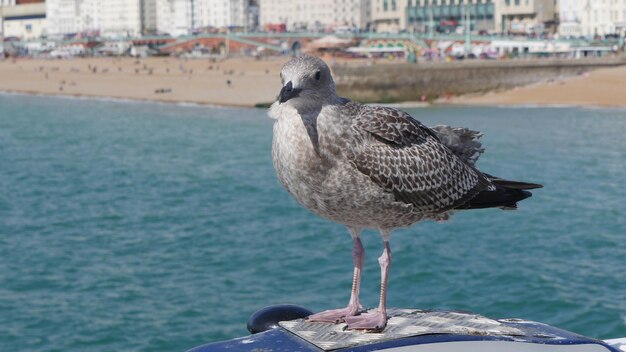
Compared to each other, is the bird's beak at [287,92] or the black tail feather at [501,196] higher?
the bird's beak at [287,92]

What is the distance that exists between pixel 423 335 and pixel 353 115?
1316mm

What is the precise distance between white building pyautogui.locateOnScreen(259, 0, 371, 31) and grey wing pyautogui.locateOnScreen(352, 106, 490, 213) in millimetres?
137331

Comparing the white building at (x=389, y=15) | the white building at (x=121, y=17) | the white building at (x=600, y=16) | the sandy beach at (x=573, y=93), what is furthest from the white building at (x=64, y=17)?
the sandy beach at (x=573, y=93)

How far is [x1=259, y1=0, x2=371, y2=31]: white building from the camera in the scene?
486 ft

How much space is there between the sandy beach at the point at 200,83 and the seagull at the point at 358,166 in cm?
5336

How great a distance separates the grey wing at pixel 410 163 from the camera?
5703 mm

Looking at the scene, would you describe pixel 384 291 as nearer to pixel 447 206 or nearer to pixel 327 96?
pixel 447 206

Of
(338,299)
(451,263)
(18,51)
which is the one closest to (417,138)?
(338,299)

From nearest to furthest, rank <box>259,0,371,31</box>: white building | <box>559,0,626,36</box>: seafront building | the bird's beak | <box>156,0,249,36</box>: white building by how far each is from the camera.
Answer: the bird's beak < <box>559,0,626,36</box>: seafront building < <box>259,0,371,31</box>: white building < <box>156,0,249,36</box>: white building

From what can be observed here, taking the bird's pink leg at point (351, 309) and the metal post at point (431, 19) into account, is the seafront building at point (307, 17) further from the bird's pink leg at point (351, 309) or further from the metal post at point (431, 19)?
the bird's pink leg at point (351, 309)

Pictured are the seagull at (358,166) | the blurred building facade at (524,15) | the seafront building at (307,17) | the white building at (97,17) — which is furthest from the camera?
the white building at (97,17)

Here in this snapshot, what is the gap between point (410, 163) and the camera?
588 centimetres

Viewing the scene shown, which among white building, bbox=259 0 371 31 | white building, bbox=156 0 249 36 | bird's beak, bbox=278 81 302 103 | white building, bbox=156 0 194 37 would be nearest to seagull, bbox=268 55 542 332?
bird's beak, bbox=278 81 302 103

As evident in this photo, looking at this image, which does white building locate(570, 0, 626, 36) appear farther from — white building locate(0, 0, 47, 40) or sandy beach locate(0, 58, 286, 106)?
white building locate(0, 0, 47, 40)
